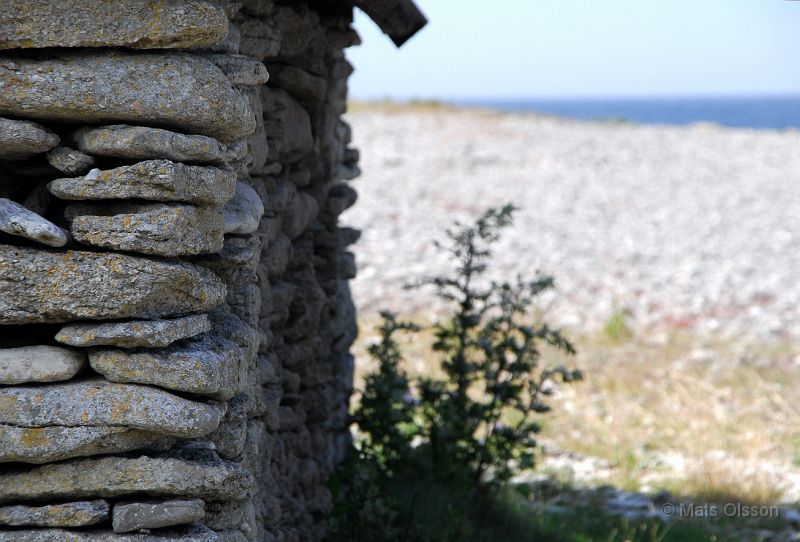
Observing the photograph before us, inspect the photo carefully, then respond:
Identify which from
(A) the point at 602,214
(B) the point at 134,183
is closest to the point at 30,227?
(B) the point at 134,183

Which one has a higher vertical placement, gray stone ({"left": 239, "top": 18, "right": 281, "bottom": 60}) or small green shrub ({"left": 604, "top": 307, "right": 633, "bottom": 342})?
gray stone ({"left": 239, "top": 18, "right": 281, "bottom": 60})

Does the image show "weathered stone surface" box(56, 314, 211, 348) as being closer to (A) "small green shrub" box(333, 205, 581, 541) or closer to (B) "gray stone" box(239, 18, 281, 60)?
(B) "gray stone" box(239, 18, 281, 60)

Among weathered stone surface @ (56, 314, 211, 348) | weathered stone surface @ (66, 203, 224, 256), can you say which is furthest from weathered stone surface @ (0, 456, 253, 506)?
weathered stone surface @ (66, 203, 224, 256)

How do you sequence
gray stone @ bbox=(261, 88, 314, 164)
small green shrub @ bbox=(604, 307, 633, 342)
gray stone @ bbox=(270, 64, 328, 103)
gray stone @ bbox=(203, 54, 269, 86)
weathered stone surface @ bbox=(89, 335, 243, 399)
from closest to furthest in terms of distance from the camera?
weathered stone surface @ bbox=(89, 335, 243, 399)
gray stone @ bbox=(203, 54, 269, 86)
gray stone @ bbox=(261, 88, 314, 164)
gray stone @ bbox=(270, 64, 328, 103)
small green shrub @ bbox=(604, 307, 633, 342)

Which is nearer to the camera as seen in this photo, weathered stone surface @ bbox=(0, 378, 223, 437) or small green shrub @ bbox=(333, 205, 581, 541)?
weathered stone surface @ bbox=(0, 378, 223, 437)

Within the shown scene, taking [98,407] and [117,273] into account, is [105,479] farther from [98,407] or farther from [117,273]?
[117,273]

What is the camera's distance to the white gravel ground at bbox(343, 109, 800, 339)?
12562mm

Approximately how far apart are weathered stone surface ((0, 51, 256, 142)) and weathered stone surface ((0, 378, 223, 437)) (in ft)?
2.58

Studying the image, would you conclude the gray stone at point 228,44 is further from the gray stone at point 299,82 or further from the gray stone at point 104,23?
the gray stone at point 299,82

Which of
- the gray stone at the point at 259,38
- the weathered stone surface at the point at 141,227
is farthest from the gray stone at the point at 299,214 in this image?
the weathered stone surface at the point at 141,227

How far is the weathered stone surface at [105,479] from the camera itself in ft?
8.98

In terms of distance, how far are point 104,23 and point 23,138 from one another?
40 centimetres

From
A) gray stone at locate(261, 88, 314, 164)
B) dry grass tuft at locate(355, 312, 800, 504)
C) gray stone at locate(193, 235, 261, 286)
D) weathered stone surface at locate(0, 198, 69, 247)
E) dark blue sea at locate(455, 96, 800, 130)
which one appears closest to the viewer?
weathered stone surface at locate(0, 198, 69, 247)

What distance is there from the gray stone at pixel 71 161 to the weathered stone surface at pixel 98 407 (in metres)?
0.62
